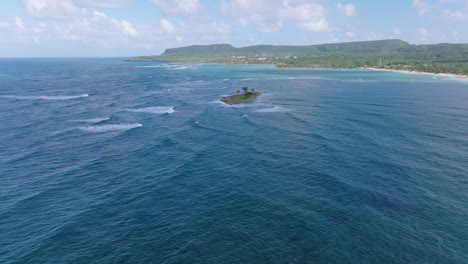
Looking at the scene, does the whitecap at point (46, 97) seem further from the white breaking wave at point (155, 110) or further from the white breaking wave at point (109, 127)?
the white breaking wave at point (109, 127)

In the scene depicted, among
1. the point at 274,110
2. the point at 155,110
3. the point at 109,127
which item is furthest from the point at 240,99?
the point at 109,127

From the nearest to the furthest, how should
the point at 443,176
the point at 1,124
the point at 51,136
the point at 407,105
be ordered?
the point at 443,176 < the point at 51,136 < the point at 1,124 < the point at 407,105

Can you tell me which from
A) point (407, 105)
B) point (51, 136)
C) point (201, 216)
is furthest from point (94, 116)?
point (407, 105)

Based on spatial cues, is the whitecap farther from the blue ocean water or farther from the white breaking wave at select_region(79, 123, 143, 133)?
the white breaking wave at select_region(79, 123, 143, 133)

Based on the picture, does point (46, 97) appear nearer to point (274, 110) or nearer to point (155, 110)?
point (155, 110)

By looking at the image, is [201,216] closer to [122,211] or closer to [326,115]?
[122,211]

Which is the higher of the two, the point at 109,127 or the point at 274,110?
the point at 274,110

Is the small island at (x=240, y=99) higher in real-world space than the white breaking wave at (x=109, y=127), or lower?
higher

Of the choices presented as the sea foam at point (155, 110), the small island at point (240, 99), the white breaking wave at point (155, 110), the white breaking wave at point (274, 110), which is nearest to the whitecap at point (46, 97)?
the sea foam at point (155, 110)

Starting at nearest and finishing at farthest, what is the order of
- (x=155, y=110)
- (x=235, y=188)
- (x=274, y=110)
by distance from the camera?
1. (x=235, y=188)
2. (x=274, y=110)
3. (x=155, y=110)
